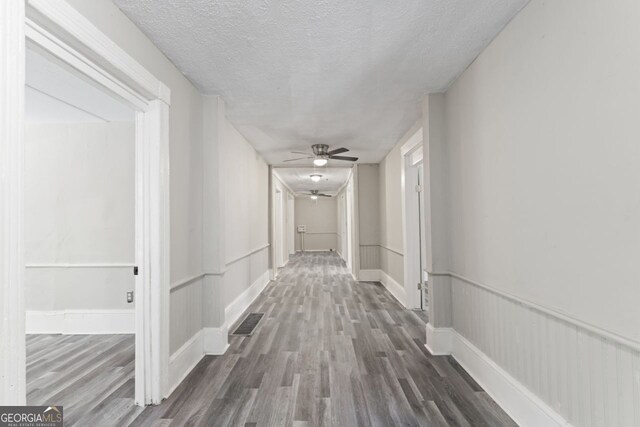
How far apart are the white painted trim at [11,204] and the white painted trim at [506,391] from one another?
2.41 m

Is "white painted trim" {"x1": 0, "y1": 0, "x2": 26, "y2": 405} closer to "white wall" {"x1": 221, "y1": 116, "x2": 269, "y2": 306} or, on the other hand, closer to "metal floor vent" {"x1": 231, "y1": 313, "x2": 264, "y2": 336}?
"white wall" {"x1": 221, "y1": 116, "x2": 269, "y2": 306}

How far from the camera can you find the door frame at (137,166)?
3.76ft

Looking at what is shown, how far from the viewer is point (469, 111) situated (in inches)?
104

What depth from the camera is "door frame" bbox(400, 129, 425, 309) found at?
4.55 meters

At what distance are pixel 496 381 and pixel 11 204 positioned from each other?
9.18 ft

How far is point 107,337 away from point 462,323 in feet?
12.1

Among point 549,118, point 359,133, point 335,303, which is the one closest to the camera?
point 549,118

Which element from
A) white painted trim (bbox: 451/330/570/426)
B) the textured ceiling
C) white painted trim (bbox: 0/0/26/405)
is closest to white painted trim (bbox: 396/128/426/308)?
the textured ceiling

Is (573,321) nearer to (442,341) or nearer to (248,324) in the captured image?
(442,341)

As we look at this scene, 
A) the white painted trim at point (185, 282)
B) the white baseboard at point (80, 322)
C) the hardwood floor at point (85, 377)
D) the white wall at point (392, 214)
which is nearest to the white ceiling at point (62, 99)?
the white painted trim at point (185, 282)

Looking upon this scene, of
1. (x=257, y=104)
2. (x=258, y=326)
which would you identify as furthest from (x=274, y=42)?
(x=258, y=326)

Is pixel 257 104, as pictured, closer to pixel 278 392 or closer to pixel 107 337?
pixel 278 392

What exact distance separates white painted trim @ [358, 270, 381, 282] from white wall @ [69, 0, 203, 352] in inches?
165

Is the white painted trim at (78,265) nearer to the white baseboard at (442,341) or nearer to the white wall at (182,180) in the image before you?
the white wall at (182,180)
